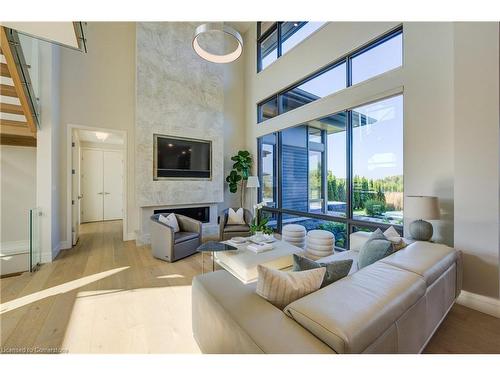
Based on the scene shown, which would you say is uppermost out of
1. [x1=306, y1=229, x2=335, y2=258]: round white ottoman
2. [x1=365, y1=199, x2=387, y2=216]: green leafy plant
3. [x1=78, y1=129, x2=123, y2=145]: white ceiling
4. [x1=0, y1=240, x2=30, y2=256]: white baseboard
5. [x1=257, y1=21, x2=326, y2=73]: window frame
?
[x1=257, y1=21, x2=326, y2=73]: window frame

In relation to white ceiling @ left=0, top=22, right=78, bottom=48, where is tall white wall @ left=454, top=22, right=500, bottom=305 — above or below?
below

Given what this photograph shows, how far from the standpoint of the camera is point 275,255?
2572mm

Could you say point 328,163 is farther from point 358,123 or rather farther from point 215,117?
point 215,117

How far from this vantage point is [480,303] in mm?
2088

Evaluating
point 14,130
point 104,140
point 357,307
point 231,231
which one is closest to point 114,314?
point 357,307

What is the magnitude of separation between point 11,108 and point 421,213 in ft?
17.7

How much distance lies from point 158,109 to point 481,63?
5.00 m

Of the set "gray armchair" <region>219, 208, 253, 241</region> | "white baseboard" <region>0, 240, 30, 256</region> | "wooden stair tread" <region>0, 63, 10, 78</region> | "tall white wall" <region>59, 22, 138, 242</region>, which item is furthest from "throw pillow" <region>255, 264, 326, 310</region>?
"white baseboard" <region>0, 240, 30, 256</region>

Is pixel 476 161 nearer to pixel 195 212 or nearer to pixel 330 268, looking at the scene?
pixel 330 268

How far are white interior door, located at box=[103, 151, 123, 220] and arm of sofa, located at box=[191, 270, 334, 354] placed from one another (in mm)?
7003

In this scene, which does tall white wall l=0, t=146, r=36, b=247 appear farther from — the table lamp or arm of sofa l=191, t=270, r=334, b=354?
the table lamp

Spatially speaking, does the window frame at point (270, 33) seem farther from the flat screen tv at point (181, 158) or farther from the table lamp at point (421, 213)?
the table lamp at point (421, 213)

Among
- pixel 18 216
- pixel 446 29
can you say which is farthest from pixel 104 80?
pixel 446 29

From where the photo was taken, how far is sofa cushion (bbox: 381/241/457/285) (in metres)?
1.47
